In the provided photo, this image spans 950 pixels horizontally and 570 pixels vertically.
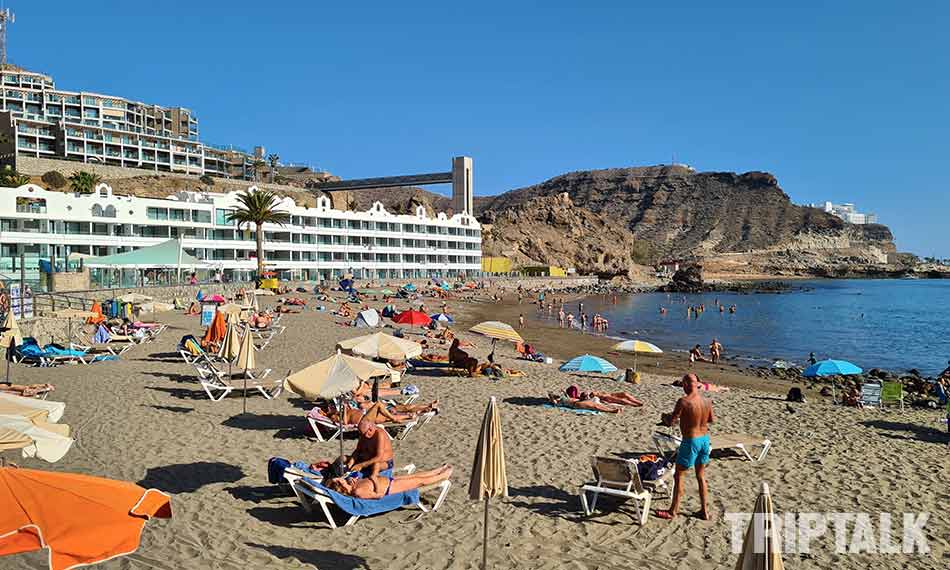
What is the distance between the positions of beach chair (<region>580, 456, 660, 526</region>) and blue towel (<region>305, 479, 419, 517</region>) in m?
2.08

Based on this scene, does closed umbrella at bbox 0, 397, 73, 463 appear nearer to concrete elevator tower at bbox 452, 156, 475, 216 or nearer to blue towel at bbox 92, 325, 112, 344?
blue towel at bbox 92, 325, 112, 344

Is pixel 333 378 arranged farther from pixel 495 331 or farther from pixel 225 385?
pixel 495 331

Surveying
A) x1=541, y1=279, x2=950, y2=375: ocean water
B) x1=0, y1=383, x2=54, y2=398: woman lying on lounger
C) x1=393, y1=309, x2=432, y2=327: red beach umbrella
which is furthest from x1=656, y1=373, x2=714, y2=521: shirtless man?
x1=541, y1=279, x2=950, y2=375: ocean water

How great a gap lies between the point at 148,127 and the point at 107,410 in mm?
100702

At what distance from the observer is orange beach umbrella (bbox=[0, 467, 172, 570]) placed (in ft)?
13.2

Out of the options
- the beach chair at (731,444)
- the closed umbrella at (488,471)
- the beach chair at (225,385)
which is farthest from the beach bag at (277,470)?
the beach chair at (731,444)

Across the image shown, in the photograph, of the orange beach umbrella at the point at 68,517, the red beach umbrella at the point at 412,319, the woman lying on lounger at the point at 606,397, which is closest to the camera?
the orange beach umbrella at the point at 68,517

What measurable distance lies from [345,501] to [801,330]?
147 ft

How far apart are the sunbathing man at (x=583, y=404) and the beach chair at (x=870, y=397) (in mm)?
7619

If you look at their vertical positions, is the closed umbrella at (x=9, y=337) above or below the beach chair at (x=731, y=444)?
above

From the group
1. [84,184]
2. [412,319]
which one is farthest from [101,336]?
[84,184]

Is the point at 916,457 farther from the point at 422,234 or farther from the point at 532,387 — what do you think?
the point at 422,234

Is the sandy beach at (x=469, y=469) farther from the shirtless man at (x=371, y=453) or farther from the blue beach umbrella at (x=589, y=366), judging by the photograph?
the blue beach umbrella at (x=589, y=366)

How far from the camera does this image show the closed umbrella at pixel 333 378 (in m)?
8.96
